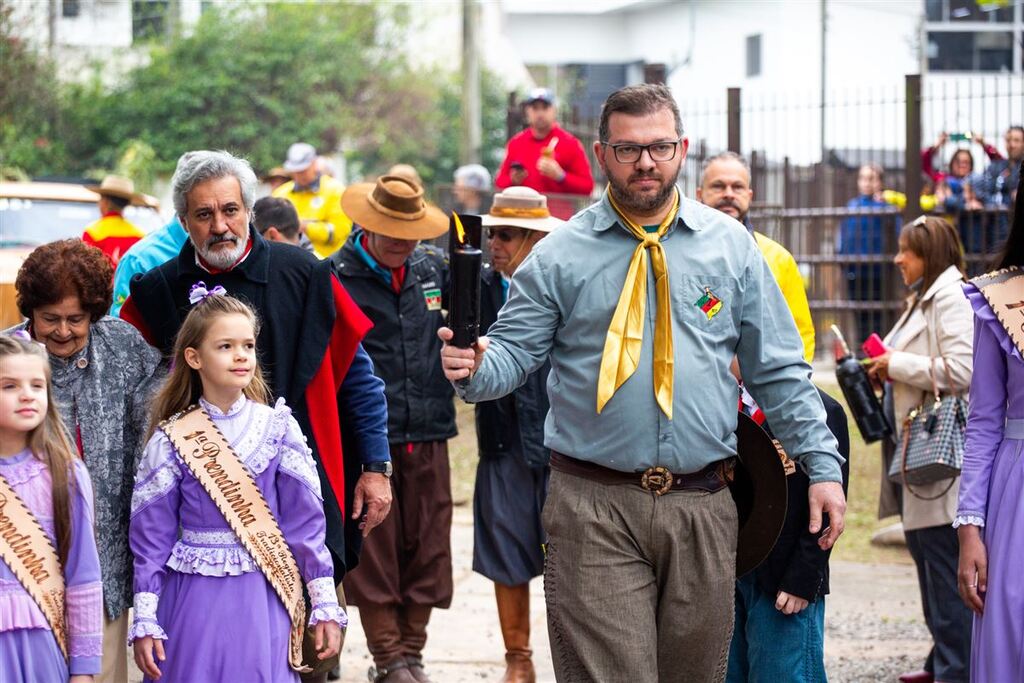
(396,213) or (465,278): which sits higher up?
(396,213)

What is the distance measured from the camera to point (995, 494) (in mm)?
4328

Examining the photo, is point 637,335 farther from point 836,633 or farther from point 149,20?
point 149,20

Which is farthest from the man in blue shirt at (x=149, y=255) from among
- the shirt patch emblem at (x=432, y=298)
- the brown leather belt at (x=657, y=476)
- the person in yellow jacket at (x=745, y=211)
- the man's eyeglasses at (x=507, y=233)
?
the brown leather belt at (x=657, y=476)

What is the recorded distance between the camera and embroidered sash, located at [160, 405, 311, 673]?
435 cm

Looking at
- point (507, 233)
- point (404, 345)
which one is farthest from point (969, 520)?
point (404, 345)

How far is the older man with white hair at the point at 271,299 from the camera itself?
16.0 feet

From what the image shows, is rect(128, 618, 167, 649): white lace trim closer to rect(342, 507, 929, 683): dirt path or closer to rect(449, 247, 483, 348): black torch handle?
rect(449, 247, 483, 348): black torch handle

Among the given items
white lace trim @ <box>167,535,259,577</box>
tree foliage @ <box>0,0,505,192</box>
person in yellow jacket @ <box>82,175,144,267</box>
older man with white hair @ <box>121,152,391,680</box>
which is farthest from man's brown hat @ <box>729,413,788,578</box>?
tree foliage @ <box>0,0,505,192</box>

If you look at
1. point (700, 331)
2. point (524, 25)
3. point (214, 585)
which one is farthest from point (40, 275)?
point (524, 25)

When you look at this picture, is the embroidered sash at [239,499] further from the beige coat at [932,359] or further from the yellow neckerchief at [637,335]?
the beige coat at [932,359]

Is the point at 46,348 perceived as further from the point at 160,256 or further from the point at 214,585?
the point at 160,256

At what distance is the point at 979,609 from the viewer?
4.30m

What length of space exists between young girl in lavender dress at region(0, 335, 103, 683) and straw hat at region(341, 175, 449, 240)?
256 cm

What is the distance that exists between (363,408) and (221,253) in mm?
774
